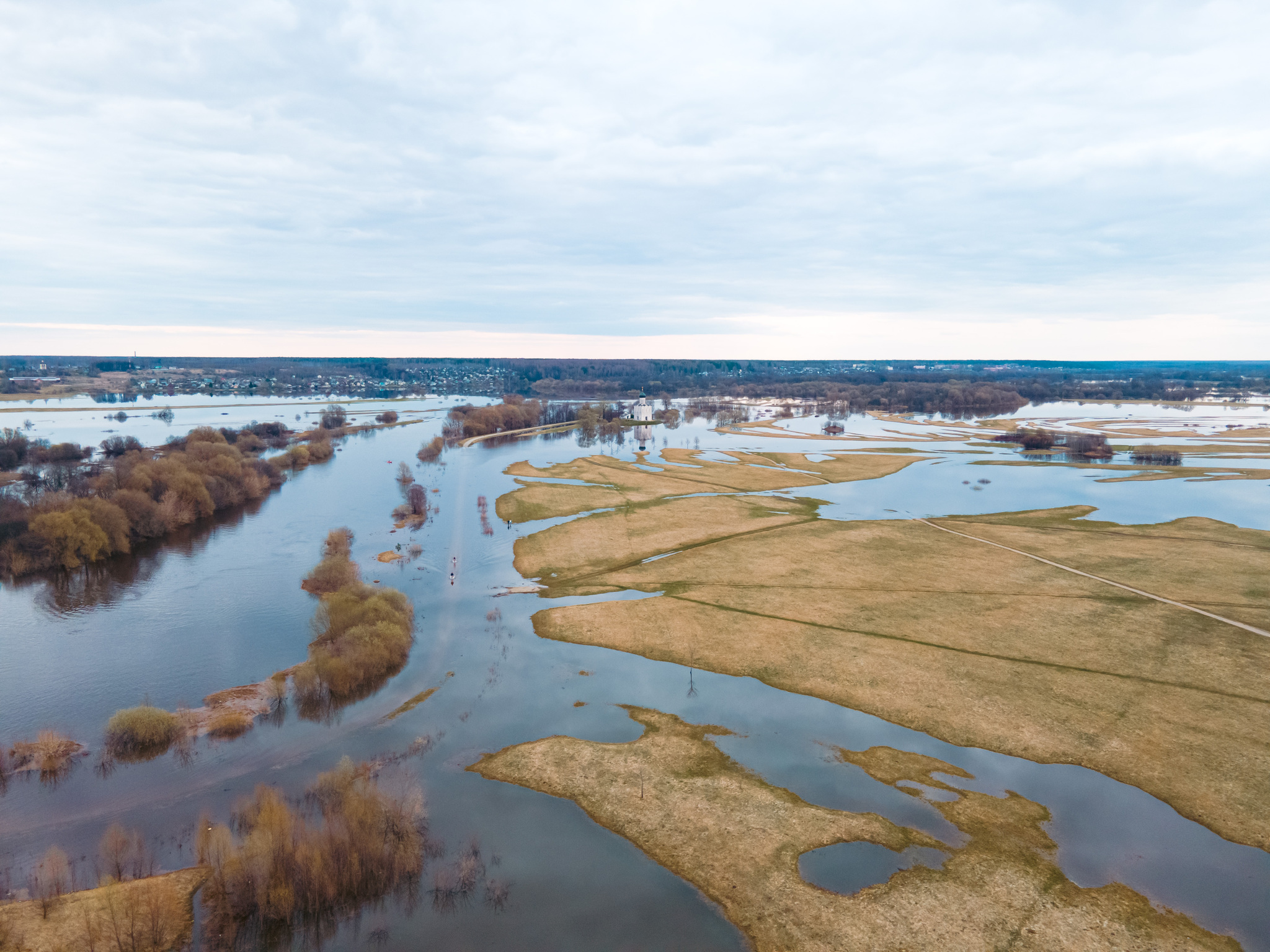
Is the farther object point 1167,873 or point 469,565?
point 469,565

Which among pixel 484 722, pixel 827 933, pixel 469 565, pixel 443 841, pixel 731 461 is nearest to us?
pixel 827 933

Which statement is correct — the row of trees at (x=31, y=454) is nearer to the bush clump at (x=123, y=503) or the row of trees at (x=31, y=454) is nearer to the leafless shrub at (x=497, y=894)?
the bush clump at (x=123, y=503)

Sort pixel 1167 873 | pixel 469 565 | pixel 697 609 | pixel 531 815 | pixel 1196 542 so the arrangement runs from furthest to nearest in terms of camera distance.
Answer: pixel 1196 542, pixel 469 565, pixel 697 609, pixel 531 815, pixel 1167 873

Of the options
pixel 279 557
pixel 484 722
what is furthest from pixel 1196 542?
pixel 279 557

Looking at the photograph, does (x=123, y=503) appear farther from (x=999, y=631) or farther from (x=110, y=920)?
(x=999, y=631)

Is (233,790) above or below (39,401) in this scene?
below

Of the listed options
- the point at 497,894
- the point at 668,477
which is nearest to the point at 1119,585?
the point at 497,894

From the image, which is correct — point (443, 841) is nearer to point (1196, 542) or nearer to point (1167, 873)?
point (1167, 873)

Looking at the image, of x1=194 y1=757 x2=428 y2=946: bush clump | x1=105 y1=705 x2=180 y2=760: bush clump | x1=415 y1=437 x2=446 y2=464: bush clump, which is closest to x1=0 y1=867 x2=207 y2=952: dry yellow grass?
x1=194 y1=757 x2=428 y2=946: bush clump
